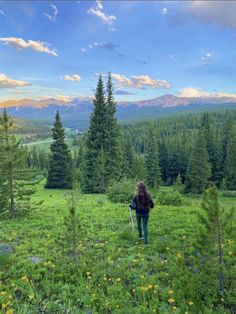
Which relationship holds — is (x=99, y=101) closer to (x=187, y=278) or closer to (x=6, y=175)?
(x=6, y=175)

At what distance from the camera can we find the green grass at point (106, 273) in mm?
7379

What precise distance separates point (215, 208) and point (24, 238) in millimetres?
8519

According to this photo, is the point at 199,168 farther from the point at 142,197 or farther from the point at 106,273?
the point at 106,273

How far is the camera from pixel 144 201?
1199 cm

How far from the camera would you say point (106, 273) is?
357 inches

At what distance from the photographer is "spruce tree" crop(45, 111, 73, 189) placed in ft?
172

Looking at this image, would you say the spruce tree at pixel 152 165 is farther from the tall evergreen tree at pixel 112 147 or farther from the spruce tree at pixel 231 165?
the tall evergreen tree at pixel 112 147

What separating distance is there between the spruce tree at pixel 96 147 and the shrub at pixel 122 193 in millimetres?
16731

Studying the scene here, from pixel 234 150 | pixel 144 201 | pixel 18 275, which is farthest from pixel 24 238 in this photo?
pixel 234 150

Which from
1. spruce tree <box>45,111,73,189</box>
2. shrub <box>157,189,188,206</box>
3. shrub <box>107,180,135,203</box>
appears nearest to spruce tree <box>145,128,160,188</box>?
spruce tree <box>45,111,73,189</box>

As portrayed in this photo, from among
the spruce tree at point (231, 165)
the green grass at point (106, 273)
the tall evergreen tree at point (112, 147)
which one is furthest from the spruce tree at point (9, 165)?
the spruce tree at point (231, 165)

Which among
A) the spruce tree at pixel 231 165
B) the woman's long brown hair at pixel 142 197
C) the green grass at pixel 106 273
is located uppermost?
the woman's long brown hair at pixel 142 197

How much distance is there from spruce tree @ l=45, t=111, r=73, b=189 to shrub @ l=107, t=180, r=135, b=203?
28054 mm

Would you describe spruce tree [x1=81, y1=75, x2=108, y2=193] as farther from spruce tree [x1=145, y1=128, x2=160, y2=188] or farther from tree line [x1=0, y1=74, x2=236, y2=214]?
spruce tree [x1=145, y1=128, x2=160, y2=188]
